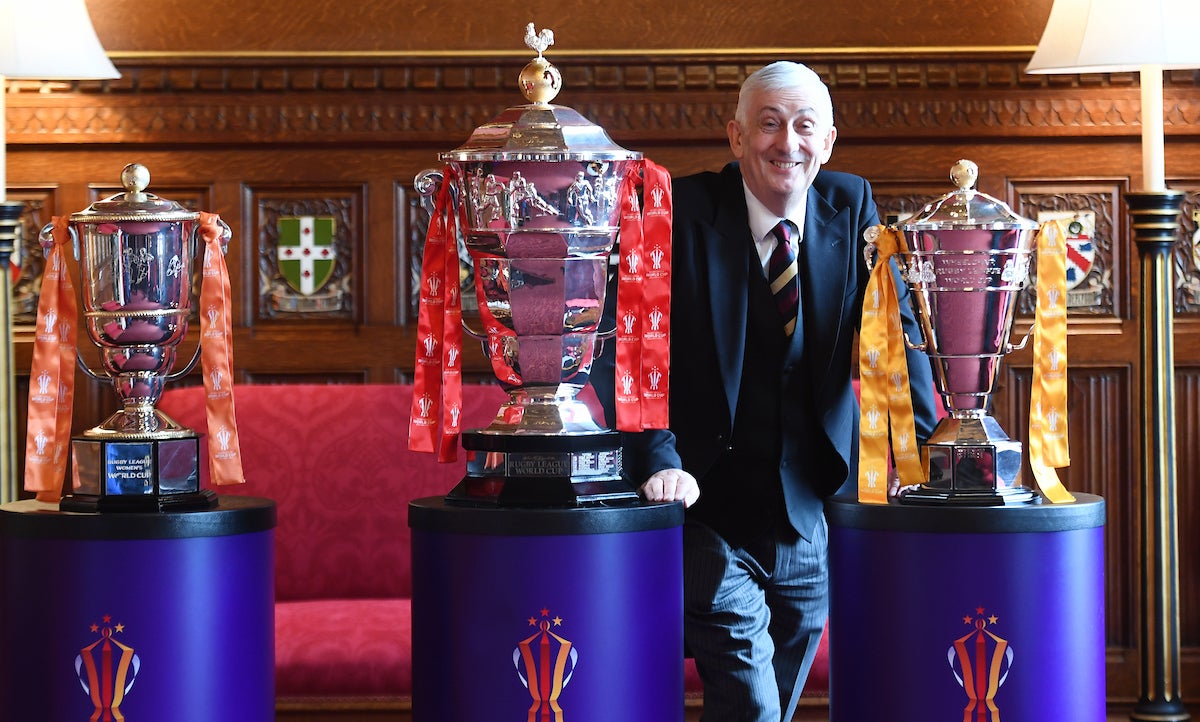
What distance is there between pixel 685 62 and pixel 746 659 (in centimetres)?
162

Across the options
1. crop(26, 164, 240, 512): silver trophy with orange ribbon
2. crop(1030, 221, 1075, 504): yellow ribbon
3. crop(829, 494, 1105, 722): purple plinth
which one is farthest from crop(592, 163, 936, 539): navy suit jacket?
crop(26, 164, 240, 512): silver trophy with orange ribbon

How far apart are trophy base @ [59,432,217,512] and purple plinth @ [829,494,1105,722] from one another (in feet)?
3.07

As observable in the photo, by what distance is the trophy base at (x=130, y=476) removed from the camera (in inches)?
79.4

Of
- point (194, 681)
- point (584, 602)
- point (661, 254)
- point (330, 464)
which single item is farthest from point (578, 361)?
point (330, 464)

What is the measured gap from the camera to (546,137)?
2.00m

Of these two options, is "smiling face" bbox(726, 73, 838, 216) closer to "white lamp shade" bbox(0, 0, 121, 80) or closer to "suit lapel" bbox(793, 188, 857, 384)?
"suit lapel" bbox(793, 188, 857, 384)

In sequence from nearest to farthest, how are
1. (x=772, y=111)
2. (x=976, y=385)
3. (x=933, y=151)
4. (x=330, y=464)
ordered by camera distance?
1. (x=976, y=385)
2. (x=772, y=111)
3. (x=330, y=464)
4. (x=933, y=151)

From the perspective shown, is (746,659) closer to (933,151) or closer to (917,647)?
(917,647)

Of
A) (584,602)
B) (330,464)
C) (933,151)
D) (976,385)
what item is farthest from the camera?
(933,151)

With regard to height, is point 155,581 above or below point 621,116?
below

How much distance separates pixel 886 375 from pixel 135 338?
1.06 m

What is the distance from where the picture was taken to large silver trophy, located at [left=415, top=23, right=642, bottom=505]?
197cm

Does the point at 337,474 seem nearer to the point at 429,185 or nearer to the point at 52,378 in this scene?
the point at 52,378

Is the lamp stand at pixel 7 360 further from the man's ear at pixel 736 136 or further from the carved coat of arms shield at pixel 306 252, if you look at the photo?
the man's ear at pixel 736 136
